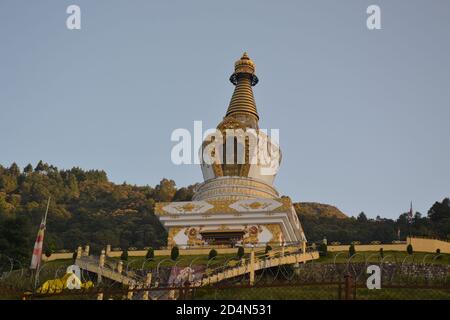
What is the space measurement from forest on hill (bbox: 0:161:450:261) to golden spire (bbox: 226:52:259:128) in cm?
1535

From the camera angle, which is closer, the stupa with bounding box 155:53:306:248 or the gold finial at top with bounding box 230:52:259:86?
the stupa with bounding box 155:53:306:248

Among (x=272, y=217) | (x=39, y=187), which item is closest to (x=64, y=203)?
(x=39, y=187)

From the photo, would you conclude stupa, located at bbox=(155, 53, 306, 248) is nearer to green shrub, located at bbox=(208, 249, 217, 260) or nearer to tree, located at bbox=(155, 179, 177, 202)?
green shrub, located at bbox=(208, 249, 217, 260)

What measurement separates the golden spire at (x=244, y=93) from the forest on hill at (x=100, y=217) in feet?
50.3

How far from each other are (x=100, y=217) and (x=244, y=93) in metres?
26.7

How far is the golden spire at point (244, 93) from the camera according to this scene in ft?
189

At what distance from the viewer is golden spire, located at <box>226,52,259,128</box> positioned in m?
57.6

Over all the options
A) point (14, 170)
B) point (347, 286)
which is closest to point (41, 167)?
point (14, 170)

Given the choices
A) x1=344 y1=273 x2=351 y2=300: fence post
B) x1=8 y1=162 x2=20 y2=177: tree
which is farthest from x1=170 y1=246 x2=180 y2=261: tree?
x1=8 y1=162 x2=20 y2=177: tree

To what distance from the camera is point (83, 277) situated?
33.3 m

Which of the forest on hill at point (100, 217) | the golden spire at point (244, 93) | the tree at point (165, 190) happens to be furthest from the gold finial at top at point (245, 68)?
the tree at point (165, 190)

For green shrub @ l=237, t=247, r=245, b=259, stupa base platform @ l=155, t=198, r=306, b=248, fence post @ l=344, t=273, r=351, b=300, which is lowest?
fence post @ l=344, t=273, r=351, b=300

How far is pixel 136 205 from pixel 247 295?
213 feet
